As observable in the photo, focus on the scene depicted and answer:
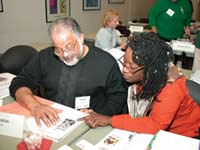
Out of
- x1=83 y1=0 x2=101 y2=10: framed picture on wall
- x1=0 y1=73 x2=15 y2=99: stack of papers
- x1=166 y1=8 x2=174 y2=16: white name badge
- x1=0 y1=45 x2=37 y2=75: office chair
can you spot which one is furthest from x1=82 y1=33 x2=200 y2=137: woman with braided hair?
x1=83 y1=0 x2=101 y2=10: framed picture on wall

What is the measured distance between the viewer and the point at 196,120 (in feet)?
4.54

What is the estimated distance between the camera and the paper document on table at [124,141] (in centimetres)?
116

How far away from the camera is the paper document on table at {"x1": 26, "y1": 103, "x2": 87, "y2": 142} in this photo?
1.24 metres

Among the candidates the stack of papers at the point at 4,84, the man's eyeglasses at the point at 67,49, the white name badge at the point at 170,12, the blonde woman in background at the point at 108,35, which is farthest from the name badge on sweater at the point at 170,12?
the stack of papers at the point at 4,84

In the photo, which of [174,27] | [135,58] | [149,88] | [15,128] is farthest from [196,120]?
[174,27]

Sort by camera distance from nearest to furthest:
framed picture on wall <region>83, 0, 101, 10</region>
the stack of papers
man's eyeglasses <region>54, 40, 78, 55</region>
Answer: man's eyeglasses <region>54, 40, 78, 55</region> → the stack of papers → framed picture on wall <region>83, 0, 101, 10</region>

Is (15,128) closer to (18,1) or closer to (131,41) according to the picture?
(131,41)

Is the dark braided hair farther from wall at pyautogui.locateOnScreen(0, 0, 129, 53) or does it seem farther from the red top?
wall at pyautogui.locateOnScreen(0, 0, 129, 53)

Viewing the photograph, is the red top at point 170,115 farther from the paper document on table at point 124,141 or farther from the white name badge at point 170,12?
the white name badge at point 170,12

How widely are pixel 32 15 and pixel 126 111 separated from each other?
2.45 metres

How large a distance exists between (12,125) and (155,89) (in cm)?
77

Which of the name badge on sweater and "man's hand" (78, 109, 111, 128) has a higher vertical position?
the name badge on sweater

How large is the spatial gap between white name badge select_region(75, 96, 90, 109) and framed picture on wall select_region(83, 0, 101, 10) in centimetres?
322

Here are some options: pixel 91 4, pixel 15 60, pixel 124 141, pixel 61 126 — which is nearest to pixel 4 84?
pixel 15 60
